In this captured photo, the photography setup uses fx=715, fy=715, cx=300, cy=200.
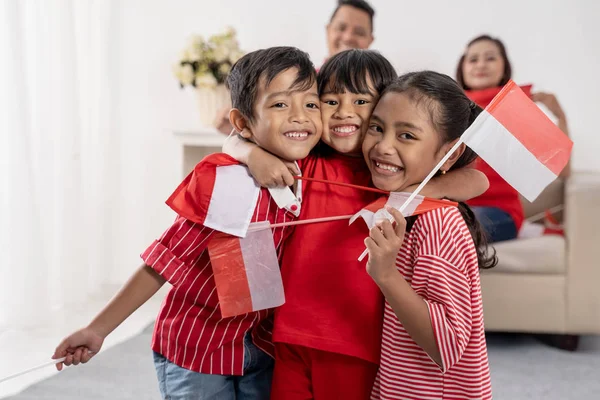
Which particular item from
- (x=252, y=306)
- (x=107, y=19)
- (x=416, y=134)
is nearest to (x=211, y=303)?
(x=252, y=306)

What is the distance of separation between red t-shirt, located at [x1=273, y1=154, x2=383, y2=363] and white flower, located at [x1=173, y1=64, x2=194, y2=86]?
8.09 ft

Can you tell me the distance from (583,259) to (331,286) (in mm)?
2036

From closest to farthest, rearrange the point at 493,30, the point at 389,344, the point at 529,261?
the point at 389,344 → the point at 529,261 → the point at 493,30

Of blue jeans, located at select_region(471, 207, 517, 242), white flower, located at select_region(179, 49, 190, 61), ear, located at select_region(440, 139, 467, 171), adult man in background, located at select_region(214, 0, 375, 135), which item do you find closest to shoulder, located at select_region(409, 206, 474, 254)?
ear, located at select_region(440, 139, 467, 171)

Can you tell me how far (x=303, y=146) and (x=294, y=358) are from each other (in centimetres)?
38

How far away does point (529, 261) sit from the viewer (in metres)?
2.98

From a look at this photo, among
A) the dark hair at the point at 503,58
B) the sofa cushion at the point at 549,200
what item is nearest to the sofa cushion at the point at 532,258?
the sofa cushion at the point at 549,200

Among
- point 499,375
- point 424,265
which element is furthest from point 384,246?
point 499,375

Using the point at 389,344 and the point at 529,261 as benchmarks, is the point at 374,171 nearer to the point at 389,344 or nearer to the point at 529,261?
the point at 389,344

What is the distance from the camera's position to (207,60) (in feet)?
11.8

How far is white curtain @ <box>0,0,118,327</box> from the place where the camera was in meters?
2.96

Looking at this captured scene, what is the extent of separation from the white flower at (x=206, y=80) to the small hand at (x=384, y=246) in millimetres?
2639

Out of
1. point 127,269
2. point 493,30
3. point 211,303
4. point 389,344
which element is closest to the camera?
point 389,344

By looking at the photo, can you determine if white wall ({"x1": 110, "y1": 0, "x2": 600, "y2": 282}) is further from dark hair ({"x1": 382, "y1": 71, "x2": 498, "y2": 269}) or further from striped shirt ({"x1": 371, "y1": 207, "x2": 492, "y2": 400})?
striped shirt ({"x1": 371, "y1": 207, "x2": 492, "y2": 400})
